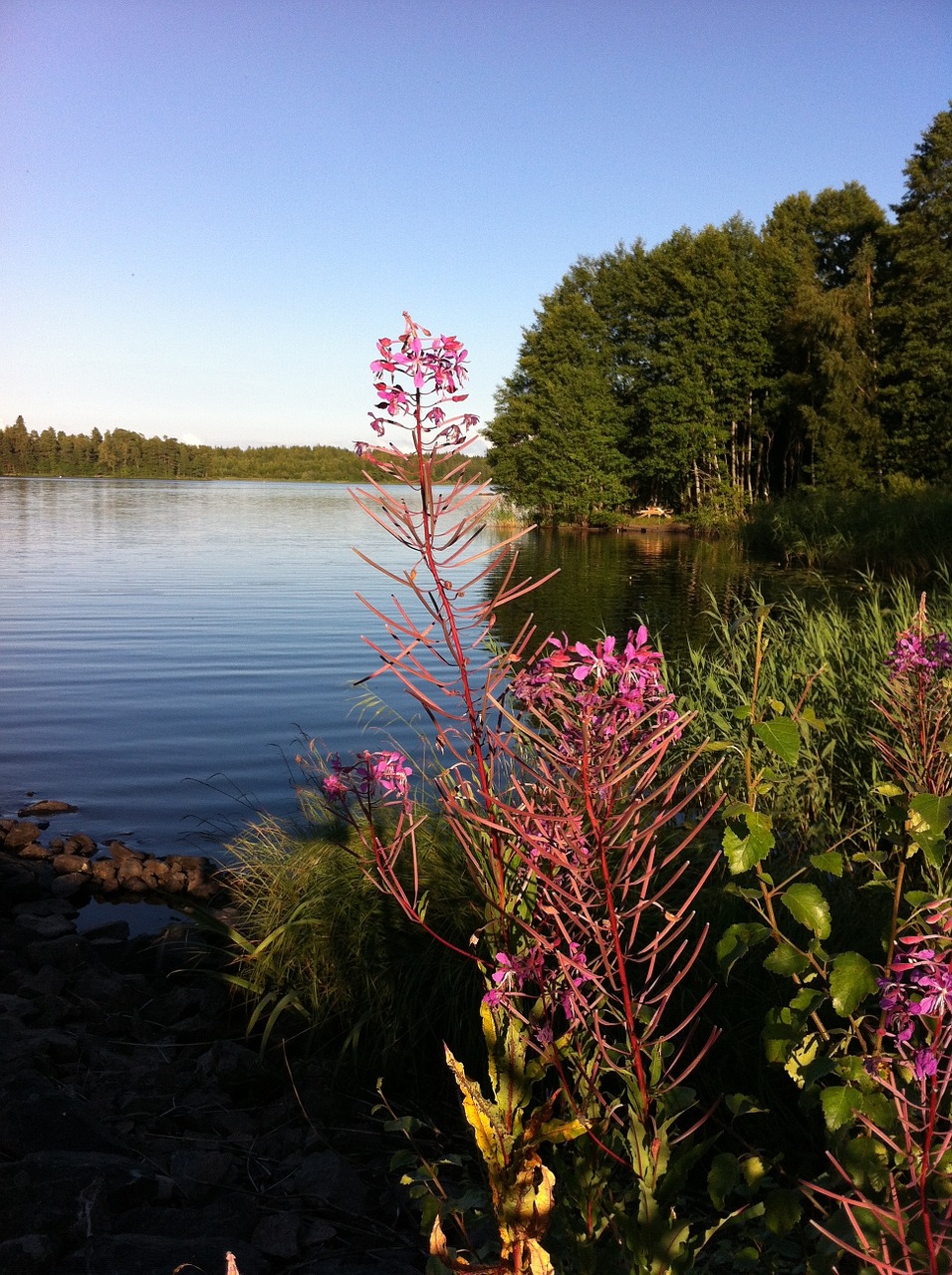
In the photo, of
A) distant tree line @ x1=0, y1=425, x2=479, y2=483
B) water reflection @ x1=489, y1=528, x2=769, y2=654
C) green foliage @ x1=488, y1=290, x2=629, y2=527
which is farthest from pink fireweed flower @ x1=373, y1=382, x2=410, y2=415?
distant tree line @ x1=0, y1=425, x2=479, y2=483

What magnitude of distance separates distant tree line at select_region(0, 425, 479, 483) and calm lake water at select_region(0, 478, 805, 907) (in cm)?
11111

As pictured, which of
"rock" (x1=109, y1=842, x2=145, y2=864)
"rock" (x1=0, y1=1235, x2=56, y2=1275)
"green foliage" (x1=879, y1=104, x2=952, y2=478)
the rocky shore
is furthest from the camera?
"green foliage" (x1=879, y1=104, x2=952, y2=478)

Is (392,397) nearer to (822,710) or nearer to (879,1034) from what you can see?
(879,1034)

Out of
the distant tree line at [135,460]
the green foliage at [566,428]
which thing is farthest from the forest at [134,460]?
the green foliage at [566,428]

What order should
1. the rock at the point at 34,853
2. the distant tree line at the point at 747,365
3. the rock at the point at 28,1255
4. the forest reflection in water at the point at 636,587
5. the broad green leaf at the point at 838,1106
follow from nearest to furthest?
1. the broad green leaf at the point at 838,1106
2. the rock at the point at 28,1255
3. the rock at the point at 34,853
4. the forest reflection in water at the point at 636,587
5. the distant tree line at the point at 747,365

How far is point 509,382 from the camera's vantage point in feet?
177

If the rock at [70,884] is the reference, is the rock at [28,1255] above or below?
above

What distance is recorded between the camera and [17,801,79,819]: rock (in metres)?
8.09

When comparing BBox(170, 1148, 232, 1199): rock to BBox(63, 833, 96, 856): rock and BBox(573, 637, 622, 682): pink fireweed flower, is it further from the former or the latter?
BBox(63, 833, 96, 856): rock

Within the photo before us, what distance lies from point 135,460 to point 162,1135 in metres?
159

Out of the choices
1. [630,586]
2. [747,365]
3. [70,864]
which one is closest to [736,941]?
[70,864]

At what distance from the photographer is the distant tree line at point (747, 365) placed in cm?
3656

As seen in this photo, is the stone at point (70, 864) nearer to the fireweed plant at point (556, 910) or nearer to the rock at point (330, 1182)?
the rock at point (330, 1182)

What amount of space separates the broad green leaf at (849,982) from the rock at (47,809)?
7.46 metres
